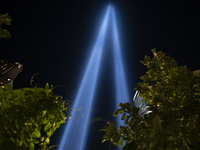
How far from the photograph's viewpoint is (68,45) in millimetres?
93750

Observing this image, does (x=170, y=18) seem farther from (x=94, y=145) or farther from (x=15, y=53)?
(x=94, y=145)

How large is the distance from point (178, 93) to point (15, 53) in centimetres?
6769

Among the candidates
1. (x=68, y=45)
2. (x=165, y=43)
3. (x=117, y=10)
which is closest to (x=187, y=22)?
(x=165, y=43)

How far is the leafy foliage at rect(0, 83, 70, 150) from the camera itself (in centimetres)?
102

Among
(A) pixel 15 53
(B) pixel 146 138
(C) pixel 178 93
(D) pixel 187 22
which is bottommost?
(B) pixel 146 138

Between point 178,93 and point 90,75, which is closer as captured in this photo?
point 178,93

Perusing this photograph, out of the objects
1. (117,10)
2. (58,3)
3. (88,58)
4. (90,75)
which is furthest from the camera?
(90,75)

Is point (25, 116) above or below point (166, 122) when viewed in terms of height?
below

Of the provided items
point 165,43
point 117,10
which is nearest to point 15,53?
point 165,43

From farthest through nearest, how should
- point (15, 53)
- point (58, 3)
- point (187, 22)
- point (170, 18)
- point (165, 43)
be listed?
point (58, 3) < point (170, 18) < point (165, 43) < point (187, 22) < point (15, 53)

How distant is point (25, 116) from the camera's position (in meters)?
1.15

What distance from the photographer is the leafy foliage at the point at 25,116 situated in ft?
3.34

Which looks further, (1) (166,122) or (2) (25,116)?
(1) (166,122)

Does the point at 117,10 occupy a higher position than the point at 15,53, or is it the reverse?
the point at 117,10
